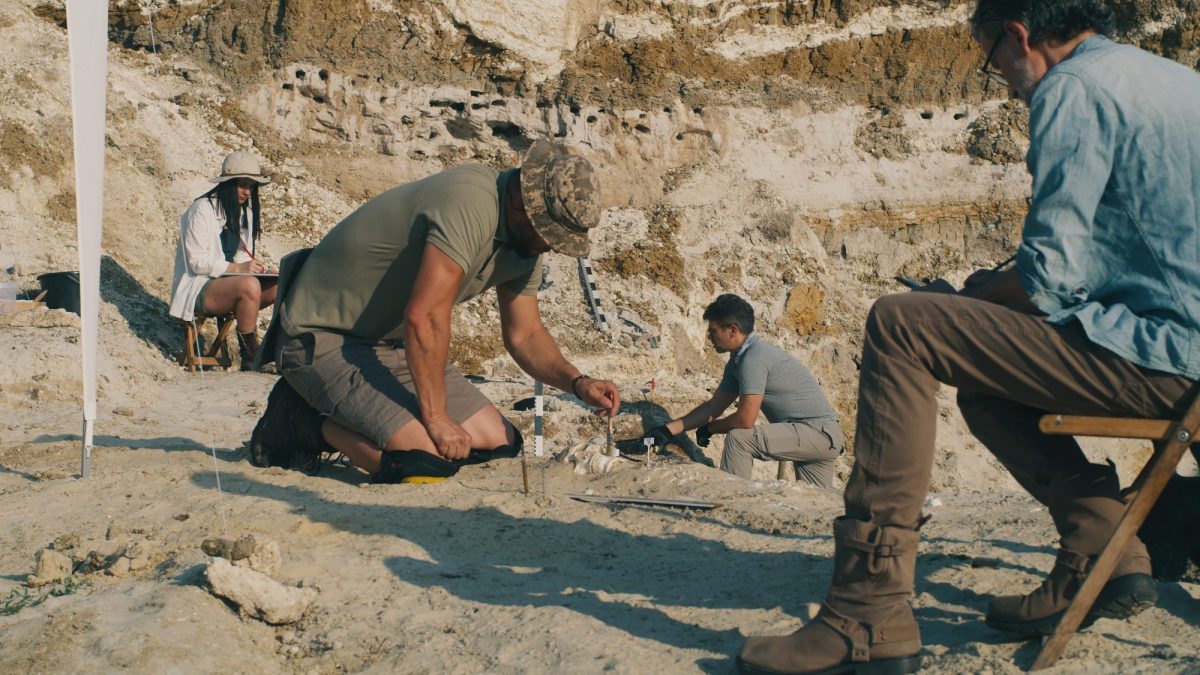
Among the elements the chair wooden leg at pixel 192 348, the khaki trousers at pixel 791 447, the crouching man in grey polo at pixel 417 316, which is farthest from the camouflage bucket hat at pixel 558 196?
the chair wooden leg at pixel 192 348

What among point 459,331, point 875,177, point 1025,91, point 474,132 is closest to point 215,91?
point 474,132

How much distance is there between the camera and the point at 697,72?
16.4 m

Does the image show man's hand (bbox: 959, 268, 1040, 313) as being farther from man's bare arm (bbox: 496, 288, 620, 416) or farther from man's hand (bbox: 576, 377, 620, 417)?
man's bare arm (bbox: 496, 288, 620, 416)

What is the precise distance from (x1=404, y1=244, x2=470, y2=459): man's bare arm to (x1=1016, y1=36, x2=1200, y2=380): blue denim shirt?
268 cm

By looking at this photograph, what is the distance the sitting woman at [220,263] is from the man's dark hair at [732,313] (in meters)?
4.36

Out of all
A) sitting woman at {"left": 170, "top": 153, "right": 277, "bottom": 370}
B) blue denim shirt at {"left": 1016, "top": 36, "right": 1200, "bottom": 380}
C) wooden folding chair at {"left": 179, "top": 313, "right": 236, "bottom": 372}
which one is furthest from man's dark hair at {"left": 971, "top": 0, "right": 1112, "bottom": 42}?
wooden folding chair at {"left": 179, "top": 313, "right": 236, "bottom": 372}

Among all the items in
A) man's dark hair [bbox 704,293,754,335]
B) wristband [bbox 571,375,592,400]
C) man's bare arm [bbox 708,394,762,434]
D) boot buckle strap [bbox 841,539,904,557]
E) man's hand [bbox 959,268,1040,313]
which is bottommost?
man's bare arm [bbox 708,394,762,434]

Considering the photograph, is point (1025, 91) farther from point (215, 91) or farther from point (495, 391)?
Result: point (215, 91)

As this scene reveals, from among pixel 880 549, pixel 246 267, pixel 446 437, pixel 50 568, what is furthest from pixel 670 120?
pixel 880 549

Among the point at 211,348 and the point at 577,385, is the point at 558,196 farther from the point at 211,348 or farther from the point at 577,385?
the point at 211,348

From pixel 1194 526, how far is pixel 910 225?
13.6 m

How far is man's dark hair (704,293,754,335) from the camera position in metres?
7.46

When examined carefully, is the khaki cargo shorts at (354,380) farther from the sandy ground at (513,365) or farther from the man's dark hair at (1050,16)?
the man's dark hair at (1050,16)

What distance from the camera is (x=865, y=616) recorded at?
2.78m
